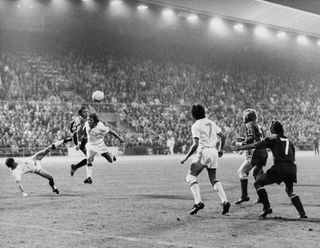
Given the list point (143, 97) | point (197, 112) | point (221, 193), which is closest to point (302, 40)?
point (143, 97)

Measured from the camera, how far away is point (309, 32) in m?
52.6

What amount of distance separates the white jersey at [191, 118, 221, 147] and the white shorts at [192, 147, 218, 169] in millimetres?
86

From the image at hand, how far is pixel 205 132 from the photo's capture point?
8.84 metres

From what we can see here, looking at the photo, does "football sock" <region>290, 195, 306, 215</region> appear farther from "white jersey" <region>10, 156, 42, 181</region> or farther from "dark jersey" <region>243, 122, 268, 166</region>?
"white jersey" <region>10, 156, 42, 181</region>

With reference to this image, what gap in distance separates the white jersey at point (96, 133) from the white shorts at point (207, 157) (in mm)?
A: 6503

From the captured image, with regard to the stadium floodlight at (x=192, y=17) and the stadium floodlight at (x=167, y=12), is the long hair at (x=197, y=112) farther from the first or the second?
the stadium floodlight at (x=192, y=17)

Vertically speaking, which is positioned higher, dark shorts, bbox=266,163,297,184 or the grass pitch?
dark shorts, bbox=266,163,297,184

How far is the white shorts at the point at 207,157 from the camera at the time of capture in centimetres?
880

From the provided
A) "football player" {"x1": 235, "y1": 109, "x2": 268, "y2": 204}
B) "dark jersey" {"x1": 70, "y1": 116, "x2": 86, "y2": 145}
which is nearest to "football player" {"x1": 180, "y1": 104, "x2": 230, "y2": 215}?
"football player" {"x1": 235, "y1": 109, "x2": 268, "y2": 204}

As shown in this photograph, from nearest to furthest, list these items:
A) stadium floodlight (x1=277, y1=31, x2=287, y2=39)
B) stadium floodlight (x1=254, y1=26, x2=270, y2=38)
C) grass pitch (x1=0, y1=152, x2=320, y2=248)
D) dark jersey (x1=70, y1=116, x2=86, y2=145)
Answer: grass pitch (x1=0, y1=152, x2=320, y2=248) → dark jersey (x1=70, y1=116, x2=86, y2=145) → stadium floodlight (x1=254, y1=26, x2=270, y2=38) → stadium floodlight (x1=277, y1=31, x2=287, y2=39)

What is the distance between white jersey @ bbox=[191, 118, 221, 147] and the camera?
29.0 feet

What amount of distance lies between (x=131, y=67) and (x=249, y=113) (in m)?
35.8

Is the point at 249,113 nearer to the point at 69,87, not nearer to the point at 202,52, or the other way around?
the point at 69,87

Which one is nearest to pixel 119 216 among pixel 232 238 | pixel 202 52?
pixel 232 238
